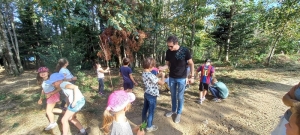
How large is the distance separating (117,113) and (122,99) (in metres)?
0.20

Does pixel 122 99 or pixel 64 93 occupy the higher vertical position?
pixel 122 99

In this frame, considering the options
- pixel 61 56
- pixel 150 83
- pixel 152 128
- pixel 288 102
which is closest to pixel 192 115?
pixel 152 128

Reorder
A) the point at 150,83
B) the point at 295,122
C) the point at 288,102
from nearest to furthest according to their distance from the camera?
the point at 295,122
the point at 288,102
the point at 150,83

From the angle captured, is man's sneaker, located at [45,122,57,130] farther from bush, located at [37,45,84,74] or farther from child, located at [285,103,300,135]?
bush, located at [37,45,84,74]

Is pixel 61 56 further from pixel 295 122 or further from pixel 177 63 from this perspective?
pixel 295 122

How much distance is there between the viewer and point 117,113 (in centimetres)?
174

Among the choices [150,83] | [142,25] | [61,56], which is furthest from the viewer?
[142,25]

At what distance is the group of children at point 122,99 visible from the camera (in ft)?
5.30

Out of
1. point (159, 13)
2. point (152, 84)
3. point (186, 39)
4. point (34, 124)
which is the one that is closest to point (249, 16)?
point (186, 39)

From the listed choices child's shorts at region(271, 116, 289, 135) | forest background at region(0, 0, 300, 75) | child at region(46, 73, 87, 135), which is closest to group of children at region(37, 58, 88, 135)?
child at region(46, 73, 87, 135)

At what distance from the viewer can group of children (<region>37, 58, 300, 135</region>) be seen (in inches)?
63.6

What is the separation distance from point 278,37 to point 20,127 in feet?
42.5

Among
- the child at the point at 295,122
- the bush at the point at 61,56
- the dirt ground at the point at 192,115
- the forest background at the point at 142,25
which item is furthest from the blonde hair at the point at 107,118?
the bush at the point at 61,56

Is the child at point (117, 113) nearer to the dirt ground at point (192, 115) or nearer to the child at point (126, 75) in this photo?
the dirt ground at point (192, 115)
